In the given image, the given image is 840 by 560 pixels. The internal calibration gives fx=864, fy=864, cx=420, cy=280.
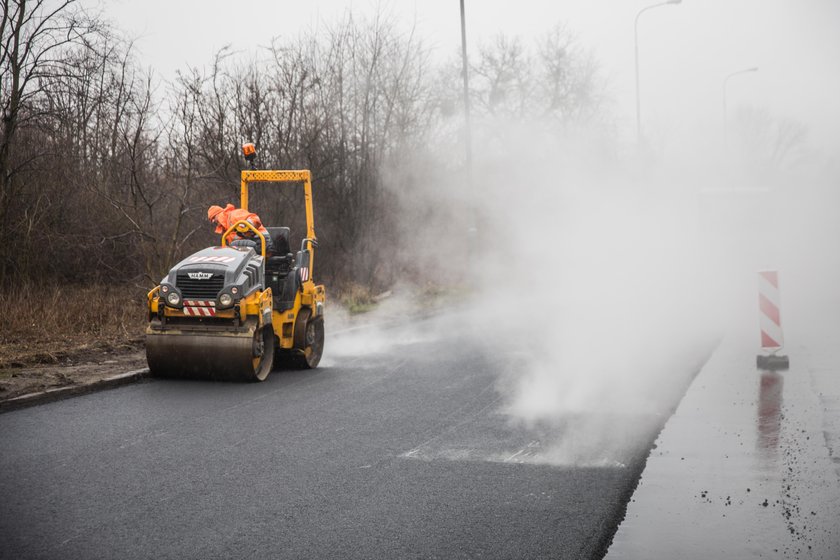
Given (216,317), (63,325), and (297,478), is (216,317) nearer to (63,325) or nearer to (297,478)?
(297,478)

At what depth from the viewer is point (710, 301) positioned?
1983 cm

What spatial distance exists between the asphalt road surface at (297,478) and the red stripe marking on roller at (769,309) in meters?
3.18

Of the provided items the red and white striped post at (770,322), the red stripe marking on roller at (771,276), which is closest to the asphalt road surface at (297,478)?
the red and white striped post at (770,322)

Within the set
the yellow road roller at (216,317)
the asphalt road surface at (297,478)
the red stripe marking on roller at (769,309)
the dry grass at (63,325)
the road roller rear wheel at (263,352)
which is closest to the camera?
the asphalt road surface at (297,478)

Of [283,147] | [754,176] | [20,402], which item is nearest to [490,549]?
[20,402]

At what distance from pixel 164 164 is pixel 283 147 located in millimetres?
2524

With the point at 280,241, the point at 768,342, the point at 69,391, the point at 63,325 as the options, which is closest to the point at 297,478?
the point at 69,391

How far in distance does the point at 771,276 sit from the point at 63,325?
30.6ft

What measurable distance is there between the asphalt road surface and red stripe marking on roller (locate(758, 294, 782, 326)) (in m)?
3.18

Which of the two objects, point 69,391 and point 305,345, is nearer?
point 69,391

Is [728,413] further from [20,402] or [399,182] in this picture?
[399,182]

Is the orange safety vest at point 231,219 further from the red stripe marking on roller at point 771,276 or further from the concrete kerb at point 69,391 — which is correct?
the red stripe marking on roller at point 771,276

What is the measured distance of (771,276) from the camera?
10.0 meters

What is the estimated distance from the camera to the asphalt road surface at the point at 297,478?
439 cm
